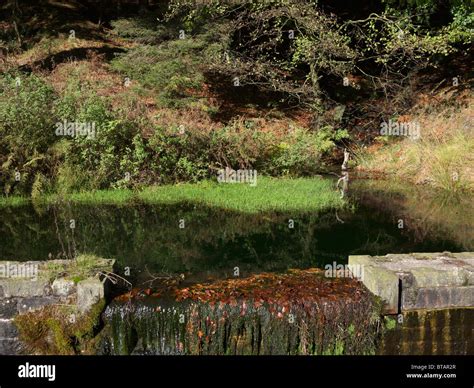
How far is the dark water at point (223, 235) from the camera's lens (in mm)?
9711

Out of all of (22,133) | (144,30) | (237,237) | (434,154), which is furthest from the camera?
(144,30)

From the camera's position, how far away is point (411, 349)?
7430mm

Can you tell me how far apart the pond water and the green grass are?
0.43 m

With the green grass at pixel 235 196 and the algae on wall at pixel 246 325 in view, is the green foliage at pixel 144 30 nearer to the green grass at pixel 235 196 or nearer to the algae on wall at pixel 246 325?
the green grass at pixel 235 196

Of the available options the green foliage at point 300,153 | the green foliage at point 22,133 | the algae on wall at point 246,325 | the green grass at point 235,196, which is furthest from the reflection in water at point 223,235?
the green foliage at point 300,153

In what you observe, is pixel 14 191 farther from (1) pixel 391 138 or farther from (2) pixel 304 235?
(1) pixel 391 138

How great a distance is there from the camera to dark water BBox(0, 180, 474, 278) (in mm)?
9711

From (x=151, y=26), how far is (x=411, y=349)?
1620 cm

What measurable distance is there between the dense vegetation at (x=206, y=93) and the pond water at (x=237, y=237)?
2.10 meters

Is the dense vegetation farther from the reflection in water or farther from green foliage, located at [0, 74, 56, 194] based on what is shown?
the reflection in water

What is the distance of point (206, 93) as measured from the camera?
21.9 m

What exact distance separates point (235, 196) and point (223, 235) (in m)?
2.77

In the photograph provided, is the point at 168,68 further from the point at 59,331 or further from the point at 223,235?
the point at 59,331

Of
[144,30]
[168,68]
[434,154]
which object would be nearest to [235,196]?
[434,154]
